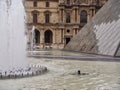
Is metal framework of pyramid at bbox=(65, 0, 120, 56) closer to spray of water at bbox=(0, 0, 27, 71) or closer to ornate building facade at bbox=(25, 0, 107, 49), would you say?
spray of water at bbox=(0, 0, 27, 71)

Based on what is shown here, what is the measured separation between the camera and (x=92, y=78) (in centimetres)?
1425

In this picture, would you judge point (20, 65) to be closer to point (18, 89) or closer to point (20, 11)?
point (20, 11)

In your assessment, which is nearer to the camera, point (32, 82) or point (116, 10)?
point (32, 82)

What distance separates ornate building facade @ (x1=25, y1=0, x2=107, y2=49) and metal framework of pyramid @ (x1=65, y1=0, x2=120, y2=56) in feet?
74.9

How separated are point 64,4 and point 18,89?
5207cm

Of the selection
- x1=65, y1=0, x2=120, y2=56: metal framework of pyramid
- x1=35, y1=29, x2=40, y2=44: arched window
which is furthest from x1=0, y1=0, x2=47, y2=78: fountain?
x1=35, y1=29, x2=40, y2=44: arched window

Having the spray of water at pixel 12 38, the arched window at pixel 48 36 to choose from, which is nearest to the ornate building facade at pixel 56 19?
the arched window at pixel 48 36

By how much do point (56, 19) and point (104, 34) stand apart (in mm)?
32843

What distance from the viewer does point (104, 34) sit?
31688 mm

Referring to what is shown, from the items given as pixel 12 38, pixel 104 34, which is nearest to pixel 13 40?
pixel 12 38

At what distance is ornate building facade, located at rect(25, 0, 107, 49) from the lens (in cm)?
6250

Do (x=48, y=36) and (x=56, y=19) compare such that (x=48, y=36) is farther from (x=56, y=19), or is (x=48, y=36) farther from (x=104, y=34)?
(x=104, y=34)

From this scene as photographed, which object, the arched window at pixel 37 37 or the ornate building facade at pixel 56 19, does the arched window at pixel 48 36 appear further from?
the arched window at pixel 37 37

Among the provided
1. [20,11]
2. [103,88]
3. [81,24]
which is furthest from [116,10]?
[81,24]
